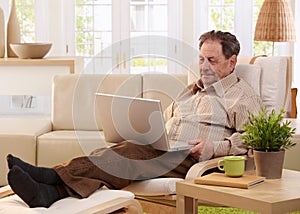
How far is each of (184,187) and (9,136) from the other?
67.3 inches

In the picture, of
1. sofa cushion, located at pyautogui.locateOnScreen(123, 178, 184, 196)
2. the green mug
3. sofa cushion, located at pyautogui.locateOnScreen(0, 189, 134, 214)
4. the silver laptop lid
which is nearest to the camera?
sofa cushion, located at pyautogui.locateOnScreen(0, 189, 134, 214)

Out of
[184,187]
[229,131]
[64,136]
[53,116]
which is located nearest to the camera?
[184,187]

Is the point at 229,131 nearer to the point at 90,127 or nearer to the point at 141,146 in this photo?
A: the point at 141,146


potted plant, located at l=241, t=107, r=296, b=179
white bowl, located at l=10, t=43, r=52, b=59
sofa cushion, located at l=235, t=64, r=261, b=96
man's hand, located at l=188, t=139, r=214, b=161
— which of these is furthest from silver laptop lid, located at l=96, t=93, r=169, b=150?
white bowl, located at l=10, t=43, r=52, b=59

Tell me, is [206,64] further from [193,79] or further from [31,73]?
[31,73]

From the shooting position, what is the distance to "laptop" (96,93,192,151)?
3.27m

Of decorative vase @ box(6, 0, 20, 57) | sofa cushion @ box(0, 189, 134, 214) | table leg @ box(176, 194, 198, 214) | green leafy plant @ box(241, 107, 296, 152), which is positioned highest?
decorative vase @ box(6, 0, 20, 57)

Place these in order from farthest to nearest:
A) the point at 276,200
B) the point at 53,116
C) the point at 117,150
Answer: the point at 53,116, the point at 117,150, the point at 276,200

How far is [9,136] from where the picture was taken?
4328 mm

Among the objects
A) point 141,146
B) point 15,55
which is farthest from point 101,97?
point 15,55

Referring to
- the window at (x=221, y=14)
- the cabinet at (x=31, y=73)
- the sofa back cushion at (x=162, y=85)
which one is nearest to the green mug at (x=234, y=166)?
the sofa back cushion at (x=162, y=85)

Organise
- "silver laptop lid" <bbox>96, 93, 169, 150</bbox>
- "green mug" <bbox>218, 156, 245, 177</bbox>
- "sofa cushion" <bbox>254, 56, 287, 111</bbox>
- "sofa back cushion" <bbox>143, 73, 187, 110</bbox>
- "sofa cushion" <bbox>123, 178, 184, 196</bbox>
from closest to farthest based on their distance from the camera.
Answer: "green mug" <bbox>218, 156, 245, 177</bbox>, "sofa cushion" <bbox>123, 178, 184, 196</bbox>, "silver laptop lid" <bbox>96, 93, 169, 150</bbox>, "sofa cushion" <bbox>254, 56, 287, 111</bbox>, "sofa back cushion" <bbox>143, 73, 187, 110</bbox>

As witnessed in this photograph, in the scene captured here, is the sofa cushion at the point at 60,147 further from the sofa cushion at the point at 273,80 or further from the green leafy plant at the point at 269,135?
the green leafy plant at the point at 269,135

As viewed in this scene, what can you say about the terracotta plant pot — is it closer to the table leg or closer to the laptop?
the table leg
